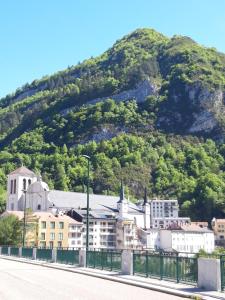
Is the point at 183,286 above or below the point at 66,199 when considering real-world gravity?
below

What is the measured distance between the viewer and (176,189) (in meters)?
186

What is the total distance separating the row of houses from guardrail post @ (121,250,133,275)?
65.6m

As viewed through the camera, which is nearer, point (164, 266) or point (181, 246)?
point (164, 266)

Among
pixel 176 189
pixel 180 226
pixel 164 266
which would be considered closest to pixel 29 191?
pixel 180 226

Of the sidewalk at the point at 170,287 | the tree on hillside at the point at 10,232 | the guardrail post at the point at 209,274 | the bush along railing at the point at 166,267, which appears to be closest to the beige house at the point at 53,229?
the tree on hillside at the point at 10,232

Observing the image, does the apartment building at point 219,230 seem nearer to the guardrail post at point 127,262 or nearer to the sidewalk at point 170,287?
the guardrail post at point 127,262

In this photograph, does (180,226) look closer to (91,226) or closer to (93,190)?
(91,226)

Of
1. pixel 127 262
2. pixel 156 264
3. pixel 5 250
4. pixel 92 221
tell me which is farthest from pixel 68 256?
pixel 92 221

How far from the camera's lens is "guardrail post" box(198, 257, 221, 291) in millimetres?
16672

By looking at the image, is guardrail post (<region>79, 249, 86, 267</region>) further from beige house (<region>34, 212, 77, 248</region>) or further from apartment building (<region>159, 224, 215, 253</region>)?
apartment building (<region>159, 224, 215, 253</region>)

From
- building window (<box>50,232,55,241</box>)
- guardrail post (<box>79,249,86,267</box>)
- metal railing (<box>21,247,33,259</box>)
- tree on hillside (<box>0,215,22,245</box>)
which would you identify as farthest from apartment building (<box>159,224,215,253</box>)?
guardrail post (<box>79,249,86,267</box>)

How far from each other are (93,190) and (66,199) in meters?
65.4

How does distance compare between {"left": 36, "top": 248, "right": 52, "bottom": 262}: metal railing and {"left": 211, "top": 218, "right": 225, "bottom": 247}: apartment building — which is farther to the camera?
{"left": 211, "top": 218, "right": 225, "bottom": 247}: apartment building

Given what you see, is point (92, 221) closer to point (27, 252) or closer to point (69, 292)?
point (27, 252)
